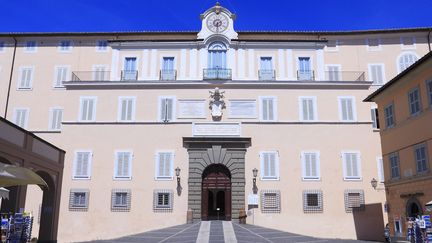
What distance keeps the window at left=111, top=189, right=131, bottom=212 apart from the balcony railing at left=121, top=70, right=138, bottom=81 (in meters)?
8.07

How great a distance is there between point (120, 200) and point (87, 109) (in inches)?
265

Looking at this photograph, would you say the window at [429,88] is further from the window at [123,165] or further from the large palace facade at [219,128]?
the window at [123,165]

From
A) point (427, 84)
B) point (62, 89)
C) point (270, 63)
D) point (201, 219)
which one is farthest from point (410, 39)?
point (62, 89)

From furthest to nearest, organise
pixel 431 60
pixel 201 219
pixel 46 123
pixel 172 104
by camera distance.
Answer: pixel 46 123
pixel 172 104
pixel 201 219
pixel 431 60

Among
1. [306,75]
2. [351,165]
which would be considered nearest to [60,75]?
[306,75]

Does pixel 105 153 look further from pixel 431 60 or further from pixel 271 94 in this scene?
pixel 431 60

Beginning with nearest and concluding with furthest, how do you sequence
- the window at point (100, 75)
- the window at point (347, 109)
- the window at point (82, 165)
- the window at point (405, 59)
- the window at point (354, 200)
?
the window at point (354, 200) < the window at point (82, 165) < the window at point (347, 109) < the window at point (100, 75) < the window at point (405, 59)

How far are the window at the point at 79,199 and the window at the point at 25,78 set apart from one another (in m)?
9.97

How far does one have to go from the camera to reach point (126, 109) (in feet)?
94.5

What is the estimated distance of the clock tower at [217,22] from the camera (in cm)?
3064

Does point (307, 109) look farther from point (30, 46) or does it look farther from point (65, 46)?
point (30, 46)

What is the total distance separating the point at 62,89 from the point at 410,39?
26.5 metres

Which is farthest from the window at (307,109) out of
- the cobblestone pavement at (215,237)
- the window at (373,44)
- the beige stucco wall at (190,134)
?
the cobblestone pavement at (215,237)

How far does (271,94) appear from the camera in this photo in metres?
29.0
